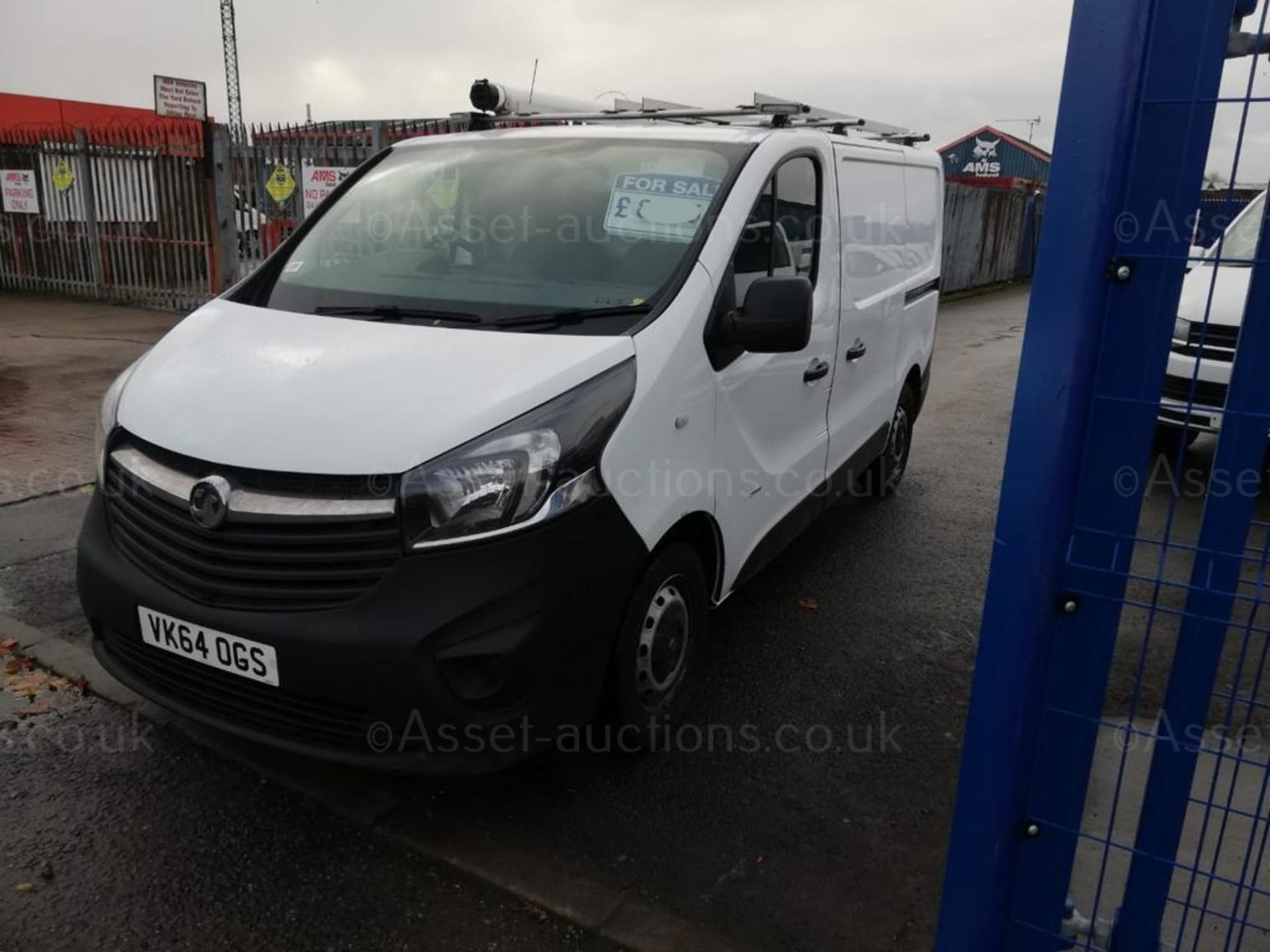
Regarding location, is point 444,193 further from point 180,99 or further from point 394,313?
point 180,99

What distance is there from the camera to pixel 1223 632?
5.54 feet

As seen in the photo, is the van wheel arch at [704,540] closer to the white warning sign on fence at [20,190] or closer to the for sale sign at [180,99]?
the for sale sign at [180,99]

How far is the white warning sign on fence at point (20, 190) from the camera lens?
13.5m

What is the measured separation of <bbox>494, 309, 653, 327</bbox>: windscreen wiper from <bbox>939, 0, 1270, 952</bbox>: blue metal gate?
152 cm

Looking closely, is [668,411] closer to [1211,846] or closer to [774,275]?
[774,275]

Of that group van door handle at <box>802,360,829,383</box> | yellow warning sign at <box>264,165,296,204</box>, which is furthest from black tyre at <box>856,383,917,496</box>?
yellow warning sign at <box>264,165,296,204</box>

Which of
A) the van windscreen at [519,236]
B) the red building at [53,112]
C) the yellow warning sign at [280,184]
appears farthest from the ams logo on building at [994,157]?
the van windscreen at [519,236]

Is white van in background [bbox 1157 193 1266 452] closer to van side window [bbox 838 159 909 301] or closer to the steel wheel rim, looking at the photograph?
van side window [bbox 838 159 909 301]

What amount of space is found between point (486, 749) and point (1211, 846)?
6.87 ft

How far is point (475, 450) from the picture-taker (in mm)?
2459

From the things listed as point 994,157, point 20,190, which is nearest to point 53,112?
point 20,190

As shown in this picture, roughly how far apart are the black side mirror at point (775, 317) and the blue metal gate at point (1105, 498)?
1351 mm

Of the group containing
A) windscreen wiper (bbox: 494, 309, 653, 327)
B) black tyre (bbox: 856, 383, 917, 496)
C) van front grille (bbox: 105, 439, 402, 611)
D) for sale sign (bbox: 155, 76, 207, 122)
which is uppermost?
for sale sign (bbox: 155, 76, 207, 122)

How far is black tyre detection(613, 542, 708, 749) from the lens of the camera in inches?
113
